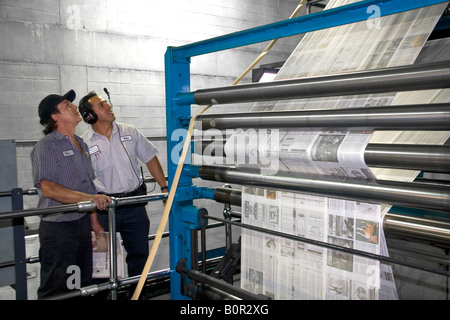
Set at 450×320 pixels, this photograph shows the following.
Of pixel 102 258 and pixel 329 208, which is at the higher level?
pixel 329 208

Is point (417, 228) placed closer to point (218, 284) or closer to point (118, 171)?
point (218, 284)

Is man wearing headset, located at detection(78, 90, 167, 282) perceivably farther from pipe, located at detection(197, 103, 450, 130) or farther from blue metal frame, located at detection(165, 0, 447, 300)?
pipe, located at detection(197, 103, 450, 130)

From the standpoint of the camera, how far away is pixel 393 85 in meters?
1.17

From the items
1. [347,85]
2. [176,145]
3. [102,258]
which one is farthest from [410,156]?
[102,258]

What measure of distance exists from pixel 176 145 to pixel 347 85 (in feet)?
3.03

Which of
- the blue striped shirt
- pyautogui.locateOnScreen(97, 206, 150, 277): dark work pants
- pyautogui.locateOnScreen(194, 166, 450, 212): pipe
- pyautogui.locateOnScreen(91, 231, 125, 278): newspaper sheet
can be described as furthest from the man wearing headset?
pyautogui.locateOnScreen(194, 166, 450, 212): pipe

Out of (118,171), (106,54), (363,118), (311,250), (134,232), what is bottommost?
(134,232)

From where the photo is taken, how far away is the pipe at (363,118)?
1115mm

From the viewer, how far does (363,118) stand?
4.05 ft

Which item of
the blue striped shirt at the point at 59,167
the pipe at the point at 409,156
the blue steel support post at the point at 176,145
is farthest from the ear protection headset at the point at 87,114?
the pipe at the point at 409,156

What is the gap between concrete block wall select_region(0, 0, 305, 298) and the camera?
410 cm

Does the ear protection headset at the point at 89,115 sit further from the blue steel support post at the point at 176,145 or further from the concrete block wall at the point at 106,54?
the blue steel support post at the point at 176,145

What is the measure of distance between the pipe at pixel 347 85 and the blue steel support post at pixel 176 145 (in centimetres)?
27
